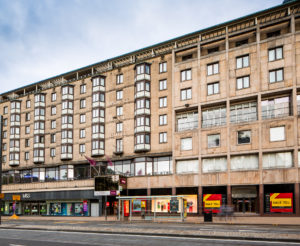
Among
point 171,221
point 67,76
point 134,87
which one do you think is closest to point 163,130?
point 134,87

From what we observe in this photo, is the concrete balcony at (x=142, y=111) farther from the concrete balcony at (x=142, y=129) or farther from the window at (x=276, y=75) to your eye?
the window at (x=276, y=75)

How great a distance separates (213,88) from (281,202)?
16.6 metres

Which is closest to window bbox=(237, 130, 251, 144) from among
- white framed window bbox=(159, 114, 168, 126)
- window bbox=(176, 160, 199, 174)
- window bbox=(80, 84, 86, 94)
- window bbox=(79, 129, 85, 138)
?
window bbox=(176, 160, 199, 174)

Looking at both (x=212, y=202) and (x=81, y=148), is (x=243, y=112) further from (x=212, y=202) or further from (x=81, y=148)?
(x=81, y=148)

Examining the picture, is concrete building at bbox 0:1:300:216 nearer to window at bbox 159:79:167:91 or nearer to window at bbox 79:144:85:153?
window at bbox 79:144:85:153

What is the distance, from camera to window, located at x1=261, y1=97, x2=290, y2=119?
4375 centimetres

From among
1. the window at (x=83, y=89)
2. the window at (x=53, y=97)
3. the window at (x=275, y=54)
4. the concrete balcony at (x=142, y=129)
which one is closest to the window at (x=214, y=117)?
the window at (x=275, y=54)

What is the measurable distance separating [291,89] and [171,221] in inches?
808

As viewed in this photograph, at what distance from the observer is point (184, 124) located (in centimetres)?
5166

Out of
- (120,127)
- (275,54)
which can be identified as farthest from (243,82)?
(120,127)

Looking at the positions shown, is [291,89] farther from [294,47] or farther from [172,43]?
[172,43]

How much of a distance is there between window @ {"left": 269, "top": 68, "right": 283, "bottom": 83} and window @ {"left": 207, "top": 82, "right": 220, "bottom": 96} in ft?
22.9

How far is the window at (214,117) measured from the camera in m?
48.4

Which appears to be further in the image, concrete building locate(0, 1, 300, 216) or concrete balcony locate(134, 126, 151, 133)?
concrete balcony locate(134, 126, 151, 133)
